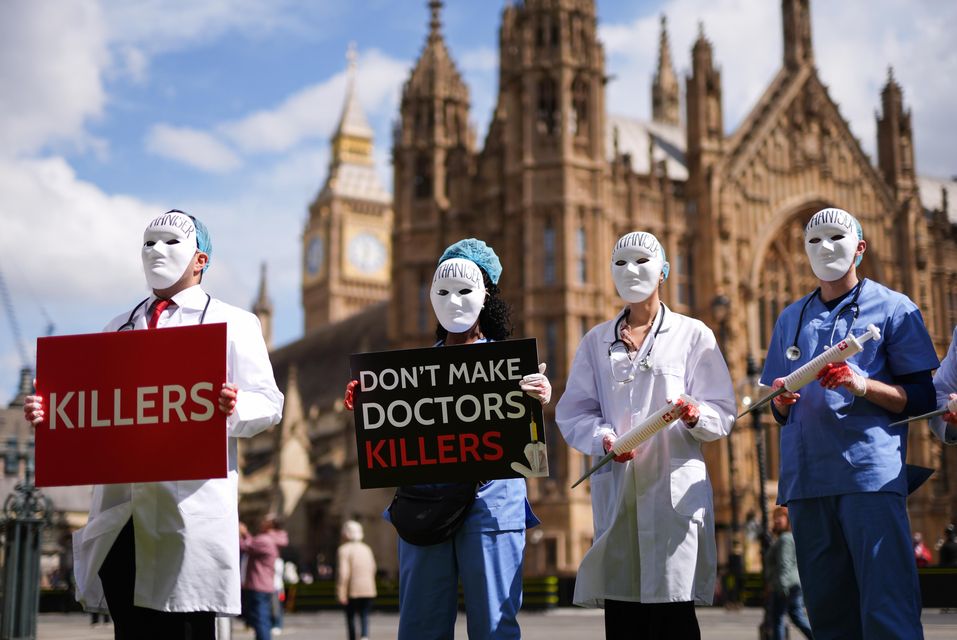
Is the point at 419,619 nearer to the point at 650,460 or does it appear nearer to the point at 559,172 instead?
the point at 650,460

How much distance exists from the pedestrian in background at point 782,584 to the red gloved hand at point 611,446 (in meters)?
6.20

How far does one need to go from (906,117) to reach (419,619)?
42714 millimetres

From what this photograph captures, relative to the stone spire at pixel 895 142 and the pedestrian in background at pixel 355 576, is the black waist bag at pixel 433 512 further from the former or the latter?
the stone spire at pixel 895 142

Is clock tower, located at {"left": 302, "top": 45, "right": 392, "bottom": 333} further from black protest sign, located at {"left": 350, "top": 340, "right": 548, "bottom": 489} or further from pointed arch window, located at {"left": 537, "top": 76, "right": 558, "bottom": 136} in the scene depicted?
black protest sign, located at {"left": 350, "top": 340, "right": 548, "bottom": 489}

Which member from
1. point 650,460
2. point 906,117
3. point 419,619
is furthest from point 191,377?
point 906,117

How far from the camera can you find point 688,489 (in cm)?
593

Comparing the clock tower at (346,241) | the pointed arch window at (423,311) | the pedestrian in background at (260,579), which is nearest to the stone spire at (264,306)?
the clock tower at (346,241)

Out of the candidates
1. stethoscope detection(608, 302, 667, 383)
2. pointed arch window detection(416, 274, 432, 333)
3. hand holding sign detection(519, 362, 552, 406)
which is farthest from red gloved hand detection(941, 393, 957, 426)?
pointed arch window detection(416, 274, 432, 333)

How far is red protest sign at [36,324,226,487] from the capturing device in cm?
552

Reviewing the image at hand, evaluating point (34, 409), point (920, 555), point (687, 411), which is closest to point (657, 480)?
point (687, 411)

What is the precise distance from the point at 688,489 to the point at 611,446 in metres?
0.45

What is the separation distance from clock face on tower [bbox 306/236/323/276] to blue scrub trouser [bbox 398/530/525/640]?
94422 mm

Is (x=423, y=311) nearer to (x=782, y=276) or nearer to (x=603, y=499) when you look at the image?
(x=782, y=276)

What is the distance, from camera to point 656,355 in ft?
20.2
